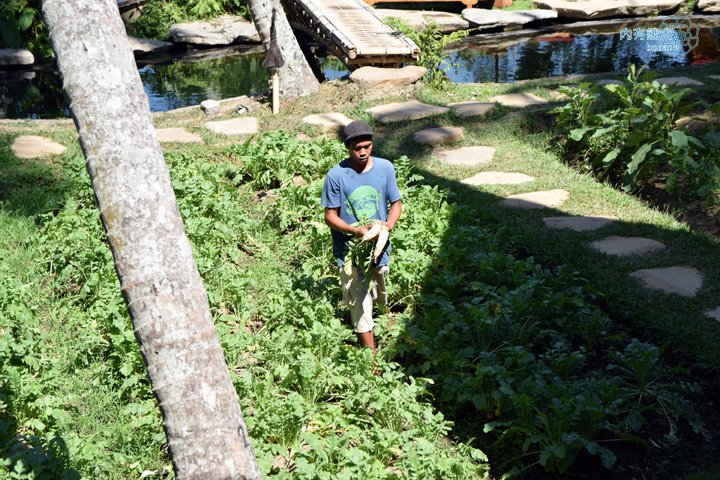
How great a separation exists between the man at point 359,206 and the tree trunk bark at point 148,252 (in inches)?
80.4

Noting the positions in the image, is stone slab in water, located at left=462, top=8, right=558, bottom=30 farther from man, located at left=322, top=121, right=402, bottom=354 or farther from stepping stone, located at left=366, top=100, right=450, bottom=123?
man, located at left=322, top=121, right=402, bottom=354

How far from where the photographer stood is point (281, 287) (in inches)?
230

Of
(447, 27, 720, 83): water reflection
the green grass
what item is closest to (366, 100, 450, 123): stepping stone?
the green grass

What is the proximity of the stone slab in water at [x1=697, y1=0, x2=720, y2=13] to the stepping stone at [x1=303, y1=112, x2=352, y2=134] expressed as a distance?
11.9 m

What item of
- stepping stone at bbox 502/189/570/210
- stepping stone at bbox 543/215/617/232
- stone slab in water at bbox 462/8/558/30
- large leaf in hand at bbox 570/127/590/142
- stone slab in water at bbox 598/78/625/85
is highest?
large leaf in hand at bbox 570/127/590/142

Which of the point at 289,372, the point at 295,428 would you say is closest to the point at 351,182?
the point at 289,372

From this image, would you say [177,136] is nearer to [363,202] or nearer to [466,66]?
[363,202]

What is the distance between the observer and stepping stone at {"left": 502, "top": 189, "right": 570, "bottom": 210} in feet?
22.7

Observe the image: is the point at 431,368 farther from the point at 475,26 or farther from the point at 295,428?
the point at 475,26

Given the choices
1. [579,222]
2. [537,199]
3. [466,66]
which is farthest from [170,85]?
[579,222]

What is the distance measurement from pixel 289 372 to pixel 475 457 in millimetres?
1180

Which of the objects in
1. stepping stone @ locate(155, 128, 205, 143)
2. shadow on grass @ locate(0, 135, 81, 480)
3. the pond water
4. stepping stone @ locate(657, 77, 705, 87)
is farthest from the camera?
the pond water

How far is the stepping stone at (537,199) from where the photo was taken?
6.93 m

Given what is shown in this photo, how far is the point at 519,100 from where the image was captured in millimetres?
9711
